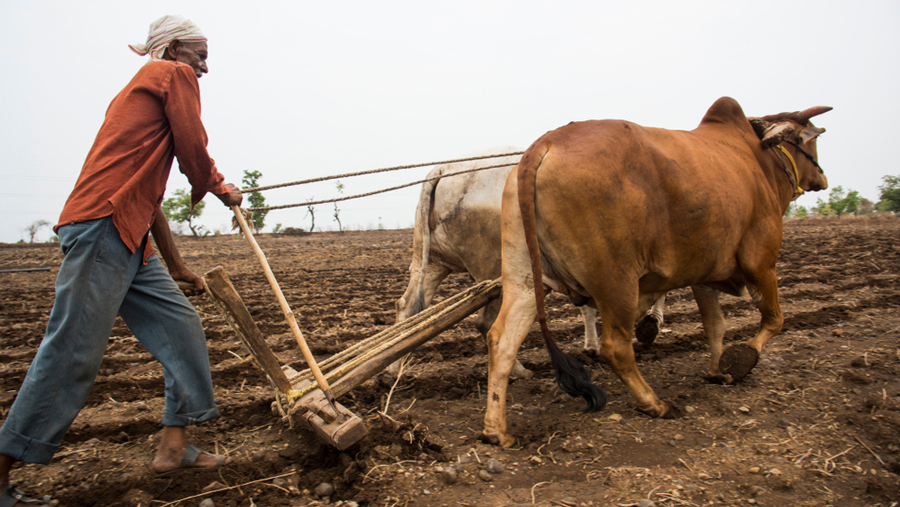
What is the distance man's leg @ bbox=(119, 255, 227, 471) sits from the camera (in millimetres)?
2264

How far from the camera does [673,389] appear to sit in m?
3.48

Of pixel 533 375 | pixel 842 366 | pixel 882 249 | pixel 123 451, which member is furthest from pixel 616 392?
pixel 882 249

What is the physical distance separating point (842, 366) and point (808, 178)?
1.54 meters

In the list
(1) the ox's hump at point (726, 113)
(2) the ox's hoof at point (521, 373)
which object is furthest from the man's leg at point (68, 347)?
(1) the ox's hump at point (726, 113)

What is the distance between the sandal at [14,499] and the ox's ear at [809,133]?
208 inches

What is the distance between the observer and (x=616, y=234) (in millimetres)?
2639

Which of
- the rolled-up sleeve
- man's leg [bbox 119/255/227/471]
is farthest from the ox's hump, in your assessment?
man's leg [bbox 119/255/227/471]

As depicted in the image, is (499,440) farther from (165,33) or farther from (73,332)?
(165,33)

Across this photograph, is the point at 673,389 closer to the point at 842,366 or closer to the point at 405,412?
the point at 842,366

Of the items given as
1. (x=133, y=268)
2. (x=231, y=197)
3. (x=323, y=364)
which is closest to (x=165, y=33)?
(x=231, y=197)

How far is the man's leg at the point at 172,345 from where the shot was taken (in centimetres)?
226

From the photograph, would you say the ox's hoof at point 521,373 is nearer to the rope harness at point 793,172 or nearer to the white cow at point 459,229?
the white cow at point 459,229

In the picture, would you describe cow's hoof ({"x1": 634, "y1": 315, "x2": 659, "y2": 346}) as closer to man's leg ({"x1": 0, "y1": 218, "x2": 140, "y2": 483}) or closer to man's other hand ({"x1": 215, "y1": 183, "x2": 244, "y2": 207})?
man's other hand ({"x1": 215, "y1": 183, "x2": 244, "y2": 207})

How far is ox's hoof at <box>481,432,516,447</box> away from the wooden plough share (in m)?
0.64
